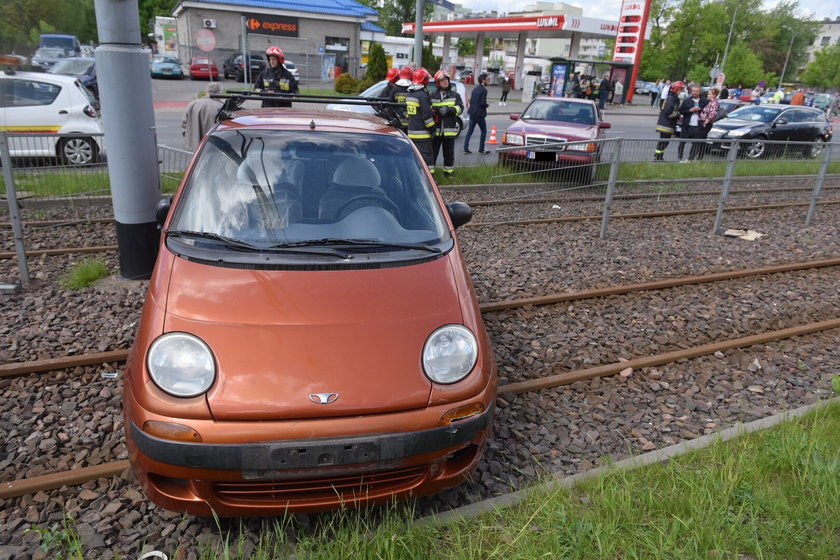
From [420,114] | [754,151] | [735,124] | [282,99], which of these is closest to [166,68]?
[735,124]

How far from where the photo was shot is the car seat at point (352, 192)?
11.4ft

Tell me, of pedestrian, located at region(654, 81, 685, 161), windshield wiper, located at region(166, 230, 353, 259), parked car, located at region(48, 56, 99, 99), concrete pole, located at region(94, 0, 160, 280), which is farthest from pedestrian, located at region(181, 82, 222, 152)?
parked car, located at region(48, 56, 99, 99)

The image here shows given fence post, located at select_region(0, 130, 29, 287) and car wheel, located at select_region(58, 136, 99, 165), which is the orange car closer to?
fence post, located at select_region(0, 130, 29, 287)

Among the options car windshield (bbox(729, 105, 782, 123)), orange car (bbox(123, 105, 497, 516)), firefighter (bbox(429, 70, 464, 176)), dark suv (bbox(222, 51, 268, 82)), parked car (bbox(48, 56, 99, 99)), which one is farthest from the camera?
dark suv (bbox(222, 51, 268, 82))

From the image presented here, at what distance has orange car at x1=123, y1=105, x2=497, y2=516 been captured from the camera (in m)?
2.43

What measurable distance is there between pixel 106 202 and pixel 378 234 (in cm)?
648

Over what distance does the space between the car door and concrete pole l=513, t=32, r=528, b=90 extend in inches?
1376

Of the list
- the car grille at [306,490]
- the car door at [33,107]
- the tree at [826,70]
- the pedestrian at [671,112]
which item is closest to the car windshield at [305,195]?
the car grille at [306,490]

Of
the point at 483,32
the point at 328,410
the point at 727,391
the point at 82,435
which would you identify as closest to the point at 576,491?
the point at 328,410

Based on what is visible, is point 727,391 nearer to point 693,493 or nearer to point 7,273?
point 693,493

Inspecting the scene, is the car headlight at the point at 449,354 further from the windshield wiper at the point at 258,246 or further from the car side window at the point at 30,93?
the car side window at the point at 30,93

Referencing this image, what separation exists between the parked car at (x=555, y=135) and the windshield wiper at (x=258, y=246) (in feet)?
18.8

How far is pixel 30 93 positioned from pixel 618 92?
35.7m

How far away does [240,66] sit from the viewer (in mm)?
33844
